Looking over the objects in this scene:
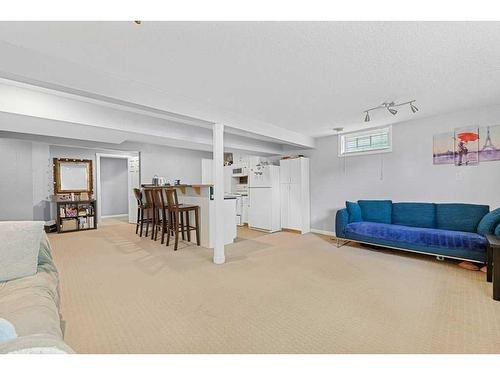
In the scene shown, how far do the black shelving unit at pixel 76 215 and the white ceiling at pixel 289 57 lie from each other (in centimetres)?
488

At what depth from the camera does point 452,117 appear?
3918mm

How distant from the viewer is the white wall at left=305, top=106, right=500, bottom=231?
3705mm

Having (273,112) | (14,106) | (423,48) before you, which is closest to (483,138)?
(423,48)

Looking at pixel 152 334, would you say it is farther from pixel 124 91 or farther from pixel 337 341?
pixel 124 91

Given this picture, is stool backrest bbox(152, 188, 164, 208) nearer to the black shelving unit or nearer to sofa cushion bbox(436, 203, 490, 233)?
the black shelving unit

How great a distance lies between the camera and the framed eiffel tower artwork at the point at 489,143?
3.55 m

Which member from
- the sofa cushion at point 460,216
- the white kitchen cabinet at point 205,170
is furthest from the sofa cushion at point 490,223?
the white kitchen cabinet at point 205,170

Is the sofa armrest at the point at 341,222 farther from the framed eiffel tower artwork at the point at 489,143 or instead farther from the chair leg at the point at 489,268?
the framed eiffel tower artwork at the point at 489,143

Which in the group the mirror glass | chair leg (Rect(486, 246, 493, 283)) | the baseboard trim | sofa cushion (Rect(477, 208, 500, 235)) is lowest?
the baseboard trim

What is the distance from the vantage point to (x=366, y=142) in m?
5.05

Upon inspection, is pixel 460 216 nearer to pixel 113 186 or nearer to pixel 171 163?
pixel 171 163

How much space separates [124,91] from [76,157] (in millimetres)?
5218

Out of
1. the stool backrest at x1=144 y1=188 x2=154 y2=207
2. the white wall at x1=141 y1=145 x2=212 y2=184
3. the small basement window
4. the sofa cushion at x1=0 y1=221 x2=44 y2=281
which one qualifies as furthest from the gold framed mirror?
the small basement window

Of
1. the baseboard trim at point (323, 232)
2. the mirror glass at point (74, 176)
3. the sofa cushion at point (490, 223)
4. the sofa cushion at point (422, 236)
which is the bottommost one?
the baseboard trim at point (323, 232)
